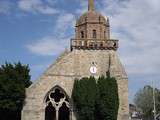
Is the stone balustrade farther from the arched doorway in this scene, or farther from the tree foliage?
the arched doorway

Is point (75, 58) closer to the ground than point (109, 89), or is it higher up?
higher up

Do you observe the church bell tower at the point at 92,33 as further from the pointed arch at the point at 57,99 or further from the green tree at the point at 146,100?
the green tree at the point at 146,100

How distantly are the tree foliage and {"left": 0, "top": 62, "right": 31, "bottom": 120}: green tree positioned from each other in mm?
5479

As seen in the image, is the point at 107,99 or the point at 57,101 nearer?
the point at 107,99

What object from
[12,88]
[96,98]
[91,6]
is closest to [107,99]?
[96,98]

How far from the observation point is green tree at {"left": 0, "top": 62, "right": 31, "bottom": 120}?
110 ft

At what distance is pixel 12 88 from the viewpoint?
33.6 metres

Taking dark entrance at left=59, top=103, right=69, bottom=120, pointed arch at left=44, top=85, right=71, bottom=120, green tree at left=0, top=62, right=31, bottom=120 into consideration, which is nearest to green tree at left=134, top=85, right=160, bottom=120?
dark entrance at left=59, top=103, right=69, bottom=120

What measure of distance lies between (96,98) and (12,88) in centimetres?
853

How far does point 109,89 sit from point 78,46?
5.94 metres

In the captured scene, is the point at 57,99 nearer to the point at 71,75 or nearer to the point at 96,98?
the point at 71,75

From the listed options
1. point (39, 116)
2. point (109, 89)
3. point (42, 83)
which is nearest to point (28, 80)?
point (42, 83)

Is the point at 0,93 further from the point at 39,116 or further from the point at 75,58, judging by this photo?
the point at 75,58

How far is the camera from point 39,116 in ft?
113
